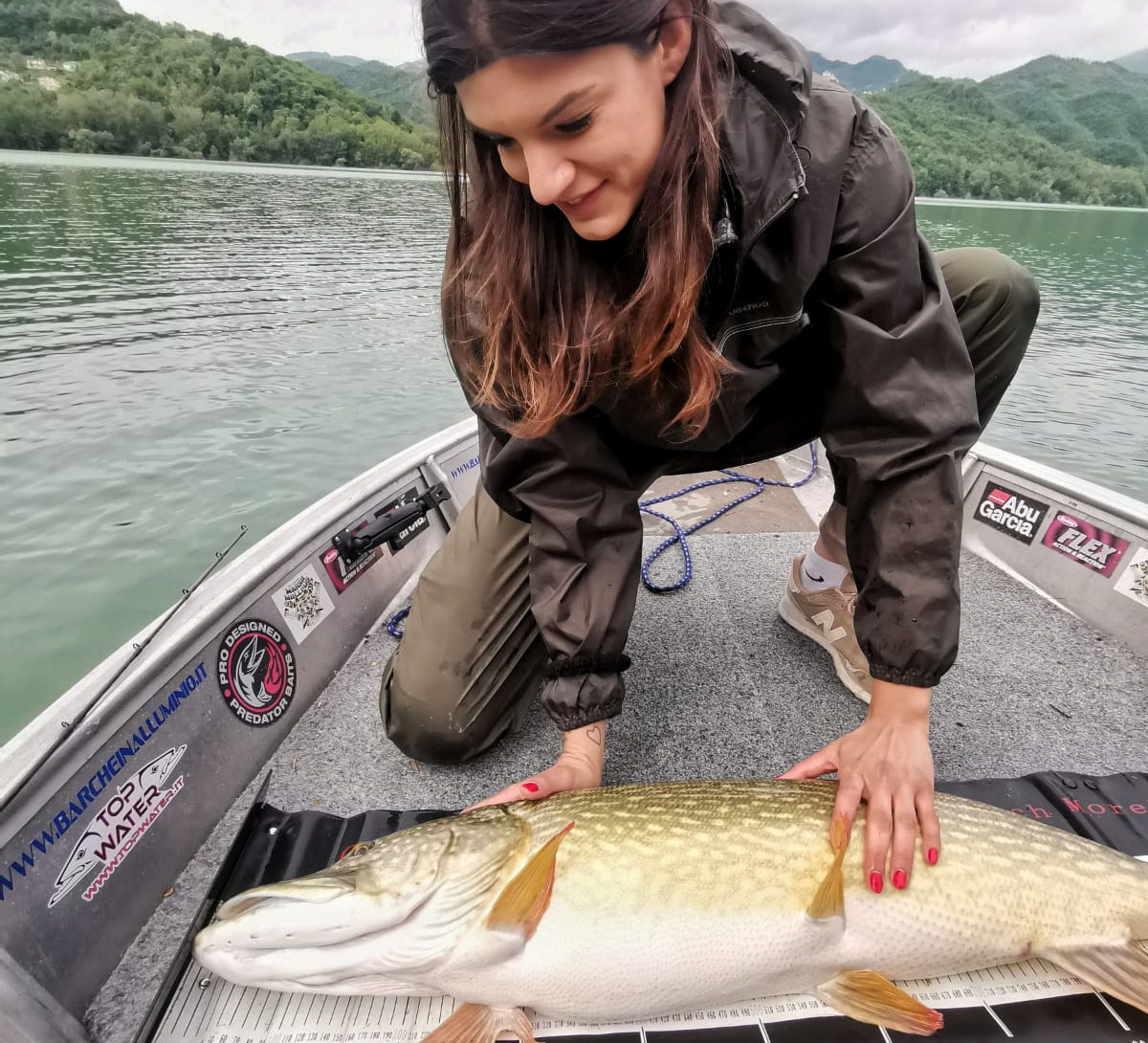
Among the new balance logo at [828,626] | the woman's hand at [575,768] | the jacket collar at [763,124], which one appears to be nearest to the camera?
the jacket collar at [763,124]

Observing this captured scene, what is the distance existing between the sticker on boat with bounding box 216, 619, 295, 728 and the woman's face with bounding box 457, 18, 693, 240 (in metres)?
1.32

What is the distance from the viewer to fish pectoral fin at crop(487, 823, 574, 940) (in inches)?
46.1

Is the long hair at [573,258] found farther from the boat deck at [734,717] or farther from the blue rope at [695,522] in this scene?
the blue rope at [695,522]

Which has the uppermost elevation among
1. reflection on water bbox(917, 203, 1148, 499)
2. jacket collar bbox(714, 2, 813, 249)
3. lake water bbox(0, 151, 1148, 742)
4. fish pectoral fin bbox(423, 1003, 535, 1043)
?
jacket collar bbox(714, 2, 813, 249)

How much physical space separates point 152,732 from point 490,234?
126 cm

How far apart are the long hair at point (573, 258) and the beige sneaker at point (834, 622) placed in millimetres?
981

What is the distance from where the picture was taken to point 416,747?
1.89 metres

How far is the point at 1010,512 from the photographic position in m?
2.81

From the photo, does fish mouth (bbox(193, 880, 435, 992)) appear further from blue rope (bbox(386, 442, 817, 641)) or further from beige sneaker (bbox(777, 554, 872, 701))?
beige sneaker (bbox(777, 554, 872, 701))

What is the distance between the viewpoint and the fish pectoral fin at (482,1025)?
3.79 feet

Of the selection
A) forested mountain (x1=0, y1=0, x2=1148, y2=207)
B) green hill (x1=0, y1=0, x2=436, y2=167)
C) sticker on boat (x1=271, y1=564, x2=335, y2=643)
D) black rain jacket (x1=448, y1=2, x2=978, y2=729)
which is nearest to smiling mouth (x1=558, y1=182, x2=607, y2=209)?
black rain jacket (x1=448, y1=2, x2=978, y2=729)

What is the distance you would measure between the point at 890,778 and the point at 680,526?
77.7 inches

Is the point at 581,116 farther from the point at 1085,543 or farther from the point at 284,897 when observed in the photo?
the point at 1085,543

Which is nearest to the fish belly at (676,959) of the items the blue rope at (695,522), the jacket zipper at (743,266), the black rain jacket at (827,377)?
the black rain jacket at (827,377)
